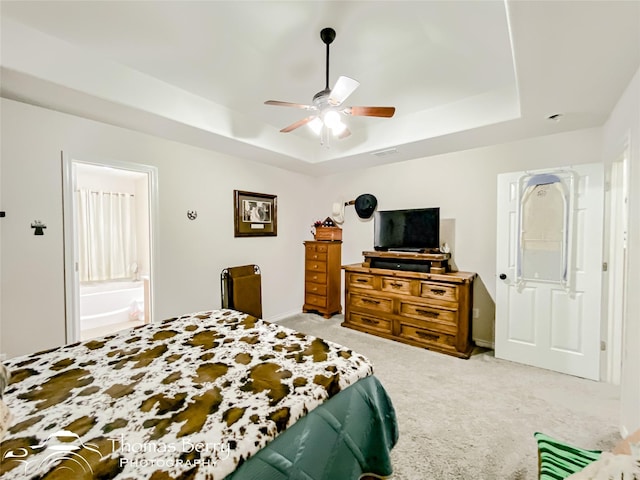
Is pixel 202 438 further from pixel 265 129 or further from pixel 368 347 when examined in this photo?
pixel 265 129

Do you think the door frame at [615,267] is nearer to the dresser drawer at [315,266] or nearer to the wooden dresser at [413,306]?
the wooden dresser at [413,306]

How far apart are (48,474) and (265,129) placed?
345cm

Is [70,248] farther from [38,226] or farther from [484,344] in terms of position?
[484,344]

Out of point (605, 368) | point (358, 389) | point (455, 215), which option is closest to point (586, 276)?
point (605, 368)

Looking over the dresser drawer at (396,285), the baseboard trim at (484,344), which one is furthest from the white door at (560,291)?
the dresser drawer at (396,285)

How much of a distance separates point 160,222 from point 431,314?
333 centimetres

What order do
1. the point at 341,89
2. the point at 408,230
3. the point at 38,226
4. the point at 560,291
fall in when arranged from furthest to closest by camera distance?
the point at 408,230 < the point at 560,291 < the point at 38,226 < the point at 341,89

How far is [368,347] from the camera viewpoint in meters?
3.33

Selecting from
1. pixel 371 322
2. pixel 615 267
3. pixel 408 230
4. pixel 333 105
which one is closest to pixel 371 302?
pixel 371 322

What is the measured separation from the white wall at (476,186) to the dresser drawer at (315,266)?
51.7 inches

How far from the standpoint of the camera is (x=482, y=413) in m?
2.09

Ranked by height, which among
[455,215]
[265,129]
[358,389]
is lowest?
[358,389]

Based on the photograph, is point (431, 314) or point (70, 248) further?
point (431, 314)

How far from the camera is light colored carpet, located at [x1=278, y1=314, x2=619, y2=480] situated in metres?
1.65
